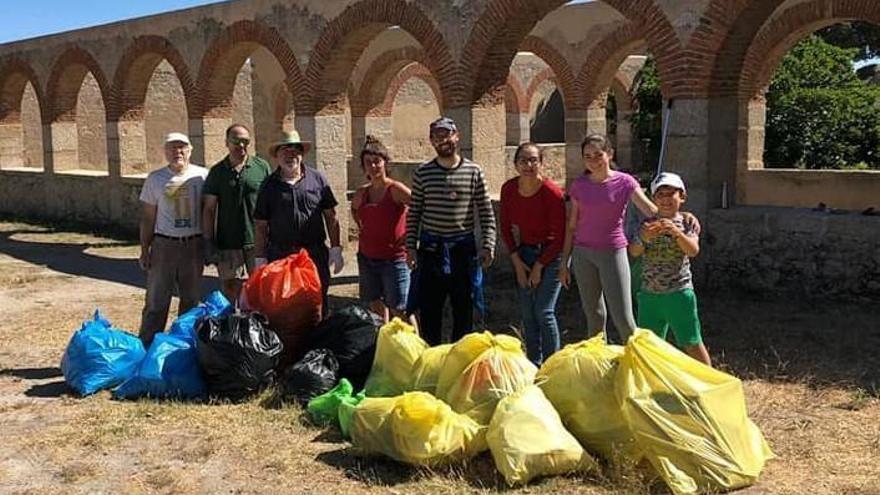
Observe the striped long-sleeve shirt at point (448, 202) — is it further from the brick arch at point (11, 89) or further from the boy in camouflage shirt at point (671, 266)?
the brick arch at point (11, 89)

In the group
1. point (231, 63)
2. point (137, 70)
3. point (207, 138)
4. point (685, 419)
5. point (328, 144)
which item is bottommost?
point (685, 419)

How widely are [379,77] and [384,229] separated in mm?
13603

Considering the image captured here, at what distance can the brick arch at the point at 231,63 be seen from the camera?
40.0 ft

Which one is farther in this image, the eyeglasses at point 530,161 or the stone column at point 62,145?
the stone column at point 62,145

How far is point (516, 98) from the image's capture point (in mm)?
21906

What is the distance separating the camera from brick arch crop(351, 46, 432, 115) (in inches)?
752

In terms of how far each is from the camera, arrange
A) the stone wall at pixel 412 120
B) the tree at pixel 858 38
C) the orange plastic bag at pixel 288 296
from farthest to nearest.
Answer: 1. the tree at pixel 858 38
2. the stone wall at pixel 412 120
3. the orange plastic bag at pixel 288 296

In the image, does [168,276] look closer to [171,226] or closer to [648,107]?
[171,226]

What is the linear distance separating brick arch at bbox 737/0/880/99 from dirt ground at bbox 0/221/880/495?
529cm

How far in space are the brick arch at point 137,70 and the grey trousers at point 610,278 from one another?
→ 10132mm

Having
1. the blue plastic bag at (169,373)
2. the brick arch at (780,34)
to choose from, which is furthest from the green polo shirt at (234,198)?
the brick arch at (780,34)

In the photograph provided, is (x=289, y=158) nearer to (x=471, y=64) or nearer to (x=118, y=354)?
(x=118, y=354)

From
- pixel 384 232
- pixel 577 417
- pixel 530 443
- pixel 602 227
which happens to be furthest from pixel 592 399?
pixel 384 232

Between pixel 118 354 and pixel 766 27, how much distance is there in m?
10.4
